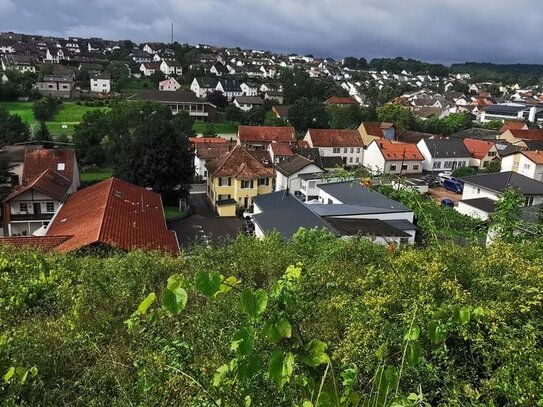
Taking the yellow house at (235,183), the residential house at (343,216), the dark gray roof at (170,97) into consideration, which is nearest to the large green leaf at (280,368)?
the residential house at (343,216)

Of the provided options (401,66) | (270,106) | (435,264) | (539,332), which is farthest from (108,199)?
(401,66)

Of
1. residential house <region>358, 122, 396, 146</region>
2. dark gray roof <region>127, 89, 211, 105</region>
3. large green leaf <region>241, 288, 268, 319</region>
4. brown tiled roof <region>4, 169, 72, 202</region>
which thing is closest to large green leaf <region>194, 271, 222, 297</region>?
large green leaf <region>241, 288, 268, 319</region>

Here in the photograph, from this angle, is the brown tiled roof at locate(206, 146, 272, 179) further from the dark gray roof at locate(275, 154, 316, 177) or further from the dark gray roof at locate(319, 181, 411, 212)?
the dark gray roof at locate(319, 181, 411, 212)

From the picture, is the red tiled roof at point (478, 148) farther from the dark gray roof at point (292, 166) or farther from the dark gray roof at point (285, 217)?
the dark gray roof at point (285, 217)

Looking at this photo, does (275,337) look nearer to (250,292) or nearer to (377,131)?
(250,292)

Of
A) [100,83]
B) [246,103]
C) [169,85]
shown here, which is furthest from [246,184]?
[169,85]
